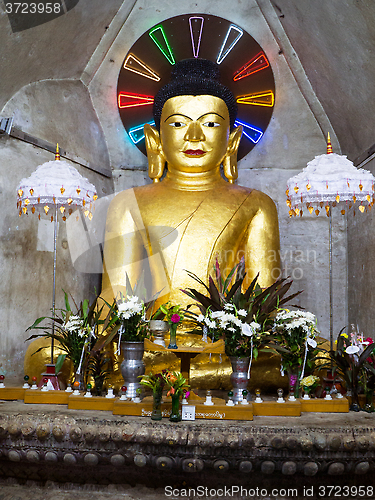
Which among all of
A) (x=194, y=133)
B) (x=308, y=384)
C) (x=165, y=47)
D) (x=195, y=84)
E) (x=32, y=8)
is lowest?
(x=308, y=384)

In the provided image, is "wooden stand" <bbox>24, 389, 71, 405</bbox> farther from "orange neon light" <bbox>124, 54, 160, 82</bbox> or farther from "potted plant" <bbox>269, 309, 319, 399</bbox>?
"orange neon light" <bbox>124, 54, 160, 82</bbox>

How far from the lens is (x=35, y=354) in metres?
3.71

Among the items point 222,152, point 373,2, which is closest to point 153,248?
point 222,152

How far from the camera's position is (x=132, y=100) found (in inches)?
211

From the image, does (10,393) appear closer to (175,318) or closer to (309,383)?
(175,318)

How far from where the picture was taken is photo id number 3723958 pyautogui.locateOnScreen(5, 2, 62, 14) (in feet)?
12.3

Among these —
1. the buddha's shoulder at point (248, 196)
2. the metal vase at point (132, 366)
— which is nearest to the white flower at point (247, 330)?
the metal vase at point (132, 366)

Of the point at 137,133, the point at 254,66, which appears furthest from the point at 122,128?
the point at 254,66

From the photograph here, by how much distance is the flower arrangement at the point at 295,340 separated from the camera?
3213 millimetres

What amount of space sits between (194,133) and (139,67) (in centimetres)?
116

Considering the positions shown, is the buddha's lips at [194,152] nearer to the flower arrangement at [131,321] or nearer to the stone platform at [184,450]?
the flower arrangement at [131,321]

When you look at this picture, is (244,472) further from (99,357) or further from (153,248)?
(153,248)

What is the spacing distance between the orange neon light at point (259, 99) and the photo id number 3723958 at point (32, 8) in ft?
6.34

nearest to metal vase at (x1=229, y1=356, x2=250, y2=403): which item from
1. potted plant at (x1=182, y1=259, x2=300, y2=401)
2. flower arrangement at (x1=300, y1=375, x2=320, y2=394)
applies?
potted plant at (x1=182, y1=259, x2=300, y2=401)
